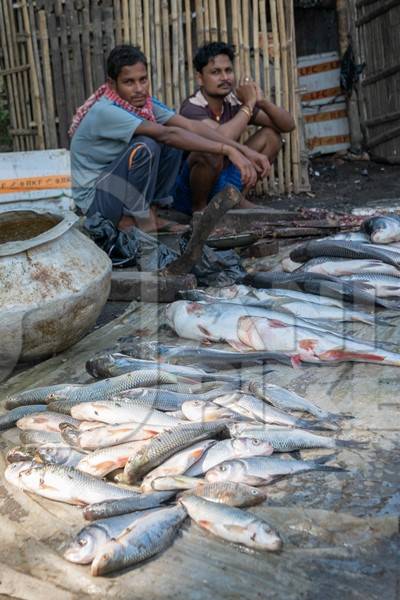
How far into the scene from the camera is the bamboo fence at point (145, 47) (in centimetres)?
909

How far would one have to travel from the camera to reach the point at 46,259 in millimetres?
4348

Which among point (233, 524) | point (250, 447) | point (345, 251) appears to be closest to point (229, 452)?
point (250, 447)

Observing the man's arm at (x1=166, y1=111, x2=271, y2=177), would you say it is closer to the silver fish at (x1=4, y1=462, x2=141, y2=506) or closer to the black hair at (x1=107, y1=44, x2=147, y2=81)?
the black hair at (x1=107, y1=44, x2=147, y2=81)

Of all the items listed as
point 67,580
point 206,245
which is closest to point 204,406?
point 67,580

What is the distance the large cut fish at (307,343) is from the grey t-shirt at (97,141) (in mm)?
3234

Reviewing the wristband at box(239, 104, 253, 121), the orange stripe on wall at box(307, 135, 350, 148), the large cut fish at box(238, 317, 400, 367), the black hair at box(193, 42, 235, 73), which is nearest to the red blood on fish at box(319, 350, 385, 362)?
the large cut fish at box(238, 317, 400, 367)

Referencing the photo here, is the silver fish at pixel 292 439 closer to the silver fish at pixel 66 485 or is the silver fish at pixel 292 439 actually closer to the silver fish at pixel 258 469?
the silver fish at pixel 258 469

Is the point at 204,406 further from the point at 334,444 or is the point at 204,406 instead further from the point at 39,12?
the point at 39,12

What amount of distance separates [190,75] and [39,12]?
2182 mm

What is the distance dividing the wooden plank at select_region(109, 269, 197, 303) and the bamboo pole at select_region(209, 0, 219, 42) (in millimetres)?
4424

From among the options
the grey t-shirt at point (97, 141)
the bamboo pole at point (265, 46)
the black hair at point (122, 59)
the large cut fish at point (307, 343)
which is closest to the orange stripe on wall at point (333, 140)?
the bamboo pole at point (265, 46)

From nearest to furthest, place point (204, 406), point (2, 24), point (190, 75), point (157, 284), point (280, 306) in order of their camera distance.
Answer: point (204, 406) < point (280, 306) < point (157, 284) < point (190, 75) < point (2, 24)

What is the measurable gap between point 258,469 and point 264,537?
1.40 ft

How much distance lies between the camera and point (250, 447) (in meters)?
3.02
